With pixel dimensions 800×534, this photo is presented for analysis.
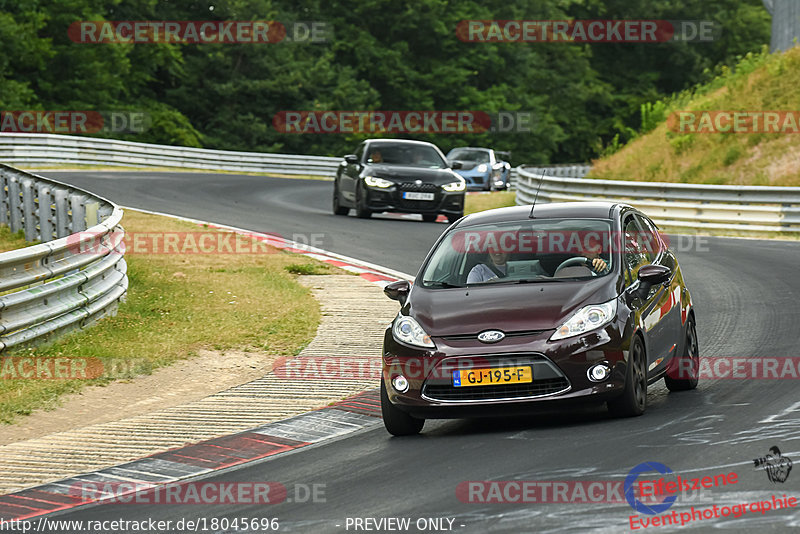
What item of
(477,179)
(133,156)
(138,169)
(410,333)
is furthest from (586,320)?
(133,156)

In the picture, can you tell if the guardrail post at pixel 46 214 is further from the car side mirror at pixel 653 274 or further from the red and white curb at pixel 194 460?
the car side mirror at pixel 653 274

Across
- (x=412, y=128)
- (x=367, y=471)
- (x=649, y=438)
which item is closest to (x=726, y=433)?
(x=649, y=438)

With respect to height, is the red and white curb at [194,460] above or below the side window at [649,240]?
below

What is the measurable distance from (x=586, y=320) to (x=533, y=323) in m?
0.35

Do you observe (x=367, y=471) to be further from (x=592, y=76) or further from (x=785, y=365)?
(x=592, y=76)

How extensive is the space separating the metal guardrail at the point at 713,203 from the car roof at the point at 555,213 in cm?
1272

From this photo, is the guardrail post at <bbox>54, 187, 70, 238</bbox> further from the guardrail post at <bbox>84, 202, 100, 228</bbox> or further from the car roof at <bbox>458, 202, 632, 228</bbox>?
the car roof at <bbox>458, 202, 632, 228</bbox>

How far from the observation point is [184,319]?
44.1 ft

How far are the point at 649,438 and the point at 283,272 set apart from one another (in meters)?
10.4

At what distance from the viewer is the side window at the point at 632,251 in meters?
8.94

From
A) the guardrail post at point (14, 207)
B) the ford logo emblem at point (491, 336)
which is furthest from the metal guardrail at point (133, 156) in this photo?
the ford logo emblem at point (491, 336)

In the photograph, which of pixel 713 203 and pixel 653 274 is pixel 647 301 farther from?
A: pixel 713 203

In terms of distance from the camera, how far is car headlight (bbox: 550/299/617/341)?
800 cm

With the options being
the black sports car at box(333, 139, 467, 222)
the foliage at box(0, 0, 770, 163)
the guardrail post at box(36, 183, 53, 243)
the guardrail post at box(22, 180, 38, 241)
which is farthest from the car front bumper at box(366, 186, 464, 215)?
the foliage at box(0, 0, 770, 163)
